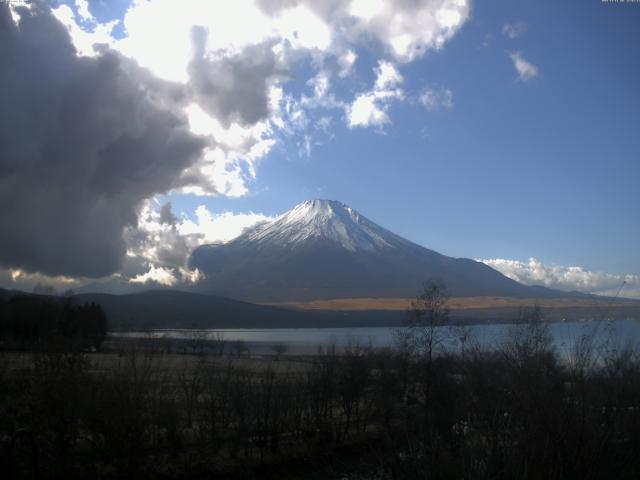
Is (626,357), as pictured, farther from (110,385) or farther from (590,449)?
(110,385)

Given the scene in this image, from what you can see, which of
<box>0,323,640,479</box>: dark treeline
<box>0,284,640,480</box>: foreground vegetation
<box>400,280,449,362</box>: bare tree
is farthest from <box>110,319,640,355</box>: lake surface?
<box>400,280,449,362</box>: bare tree

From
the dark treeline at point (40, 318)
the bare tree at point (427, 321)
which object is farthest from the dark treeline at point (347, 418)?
the dark treeline at point (40, 318)

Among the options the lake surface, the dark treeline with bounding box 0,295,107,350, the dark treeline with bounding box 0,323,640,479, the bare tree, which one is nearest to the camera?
the dark treeline with bounding box 0,323,640,479

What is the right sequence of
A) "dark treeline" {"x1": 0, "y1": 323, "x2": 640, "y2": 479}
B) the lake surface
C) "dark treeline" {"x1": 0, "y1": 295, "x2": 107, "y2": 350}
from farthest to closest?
"dark treeline" {"x1": 0, "y1": 295, "x2": 107, "y2": 350} → the lake surface → "dark treeline" {"x1": 0, "y1": 323, "x2": 640, "y2": 479}

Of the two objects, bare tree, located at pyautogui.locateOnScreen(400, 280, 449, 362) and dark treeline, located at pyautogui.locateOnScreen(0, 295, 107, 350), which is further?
dark treeline, located at pyautogui.locateOnScreen(0, 295, 107, 350)

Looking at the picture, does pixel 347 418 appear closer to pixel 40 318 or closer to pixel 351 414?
pixel 351 414

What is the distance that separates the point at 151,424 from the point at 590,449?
17.7 meters

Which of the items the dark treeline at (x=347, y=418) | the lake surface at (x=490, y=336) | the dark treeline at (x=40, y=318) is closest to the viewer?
the dark treeline at (x=347, y=418)

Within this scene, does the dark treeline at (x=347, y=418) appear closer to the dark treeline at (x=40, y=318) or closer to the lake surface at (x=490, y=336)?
the lake surface at (x=490, y=336)

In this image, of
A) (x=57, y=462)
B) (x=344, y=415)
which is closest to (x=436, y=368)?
(x=344, y=415)

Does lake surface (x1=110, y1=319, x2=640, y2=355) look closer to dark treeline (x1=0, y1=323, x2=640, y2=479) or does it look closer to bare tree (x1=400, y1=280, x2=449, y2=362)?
dark treeline (x1=0, y1=323, x2=640, y2=479)

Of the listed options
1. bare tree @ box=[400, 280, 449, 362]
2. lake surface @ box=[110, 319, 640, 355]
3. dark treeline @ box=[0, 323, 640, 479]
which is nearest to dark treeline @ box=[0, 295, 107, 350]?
lake surface @ box=[110, 319, 640, 355]

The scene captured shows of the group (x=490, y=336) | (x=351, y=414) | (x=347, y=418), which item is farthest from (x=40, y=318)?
(x=490, y=336)

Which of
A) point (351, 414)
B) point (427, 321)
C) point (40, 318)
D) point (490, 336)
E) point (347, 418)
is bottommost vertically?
point (351, 414)
